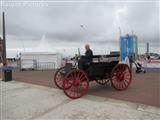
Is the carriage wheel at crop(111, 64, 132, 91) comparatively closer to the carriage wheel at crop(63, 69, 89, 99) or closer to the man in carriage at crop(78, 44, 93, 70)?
the man in carriage at crop(78, 44, 93, 70)

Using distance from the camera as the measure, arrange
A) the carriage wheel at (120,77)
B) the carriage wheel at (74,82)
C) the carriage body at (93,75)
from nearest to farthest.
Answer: the carriage wheel at (74,82), the carriage body at (93,75), the carriage wheel at (120,77)

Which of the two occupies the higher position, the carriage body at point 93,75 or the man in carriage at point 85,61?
the man in carriage at point 85,61

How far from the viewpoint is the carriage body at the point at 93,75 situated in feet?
20.5

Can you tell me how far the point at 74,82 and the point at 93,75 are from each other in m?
0.83

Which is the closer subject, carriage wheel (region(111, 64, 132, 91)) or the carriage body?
the carriage body

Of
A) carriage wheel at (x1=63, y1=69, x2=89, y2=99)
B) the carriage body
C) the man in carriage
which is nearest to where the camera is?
carriage wheel at (x1=63, y1=69, x2=89, y2=99)

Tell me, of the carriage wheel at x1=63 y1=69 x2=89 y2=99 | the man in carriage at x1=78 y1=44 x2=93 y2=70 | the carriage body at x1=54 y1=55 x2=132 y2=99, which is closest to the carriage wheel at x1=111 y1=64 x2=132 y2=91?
the carriage body at x1=54 y1=55 x2=132 y2=99

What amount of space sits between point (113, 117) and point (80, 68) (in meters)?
2.77

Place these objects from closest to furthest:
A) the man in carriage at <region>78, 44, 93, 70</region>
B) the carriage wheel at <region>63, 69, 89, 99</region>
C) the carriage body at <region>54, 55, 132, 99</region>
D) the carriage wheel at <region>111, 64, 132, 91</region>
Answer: the carriage wheel at <region>63, 69, 89, 99</region>, the carriage body at <region>54, 55, 132, 99</region>, the man in carriage at <region>78, 44, 93, 70</region>, the carriage wheel at <region>111, 64, 132, 91</region>

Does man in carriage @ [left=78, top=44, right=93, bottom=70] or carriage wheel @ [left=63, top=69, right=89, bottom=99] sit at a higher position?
man in carriage @ [left=78, top=44, right=93, bottom=70]

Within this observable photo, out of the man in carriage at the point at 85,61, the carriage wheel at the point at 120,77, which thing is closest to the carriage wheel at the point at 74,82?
the man in carriage at the point at 85,61

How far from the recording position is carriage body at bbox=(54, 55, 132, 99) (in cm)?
625

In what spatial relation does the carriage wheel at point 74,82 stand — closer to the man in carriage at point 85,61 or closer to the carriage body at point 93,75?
the carriage body at point 93,75

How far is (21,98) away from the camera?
644 cm
